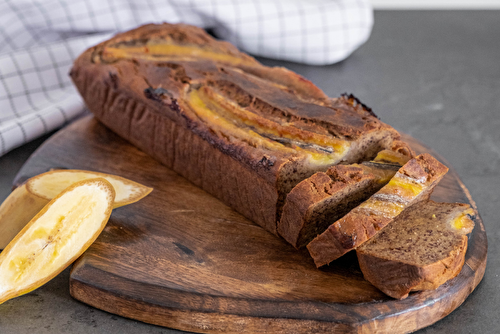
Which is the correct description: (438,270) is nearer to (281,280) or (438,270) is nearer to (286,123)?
(281,280)

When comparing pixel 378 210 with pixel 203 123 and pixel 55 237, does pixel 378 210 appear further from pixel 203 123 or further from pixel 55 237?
pixel 55 237

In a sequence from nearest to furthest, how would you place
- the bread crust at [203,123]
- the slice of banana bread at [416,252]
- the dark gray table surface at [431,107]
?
the slice of banana bread at [416,252], the dark gray table surface at [431,107], the bread crust at [203,123]

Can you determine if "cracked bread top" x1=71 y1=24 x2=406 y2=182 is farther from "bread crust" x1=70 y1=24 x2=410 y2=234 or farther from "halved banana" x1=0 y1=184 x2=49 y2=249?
"halved banana" x1=0 y1=184 x2=49 y2=249

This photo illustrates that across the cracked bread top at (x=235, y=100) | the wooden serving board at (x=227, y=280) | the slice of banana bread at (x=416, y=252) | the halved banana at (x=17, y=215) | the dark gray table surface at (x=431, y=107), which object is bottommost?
the dark gray table surface at (x=431, y=107)

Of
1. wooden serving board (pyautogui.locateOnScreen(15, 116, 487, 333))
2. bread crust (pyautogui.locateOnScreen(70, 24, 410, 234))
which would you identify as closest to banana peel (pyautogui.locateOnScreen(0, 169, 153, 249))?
wooden serving board (pyautogui.locateOnScreen(15, 116, 487, 333))

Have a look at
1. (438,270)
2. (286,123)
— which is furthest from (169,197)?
(438,270)

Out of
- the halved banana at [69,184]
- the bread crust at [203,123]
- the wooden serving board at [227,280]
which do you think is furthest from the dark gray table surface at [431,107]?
the bread crust at [203,123]

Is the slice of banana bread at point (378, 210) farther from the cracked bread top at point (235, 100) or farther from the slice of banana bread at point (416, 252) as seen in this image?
the cracked bread top at point (235, 100)
